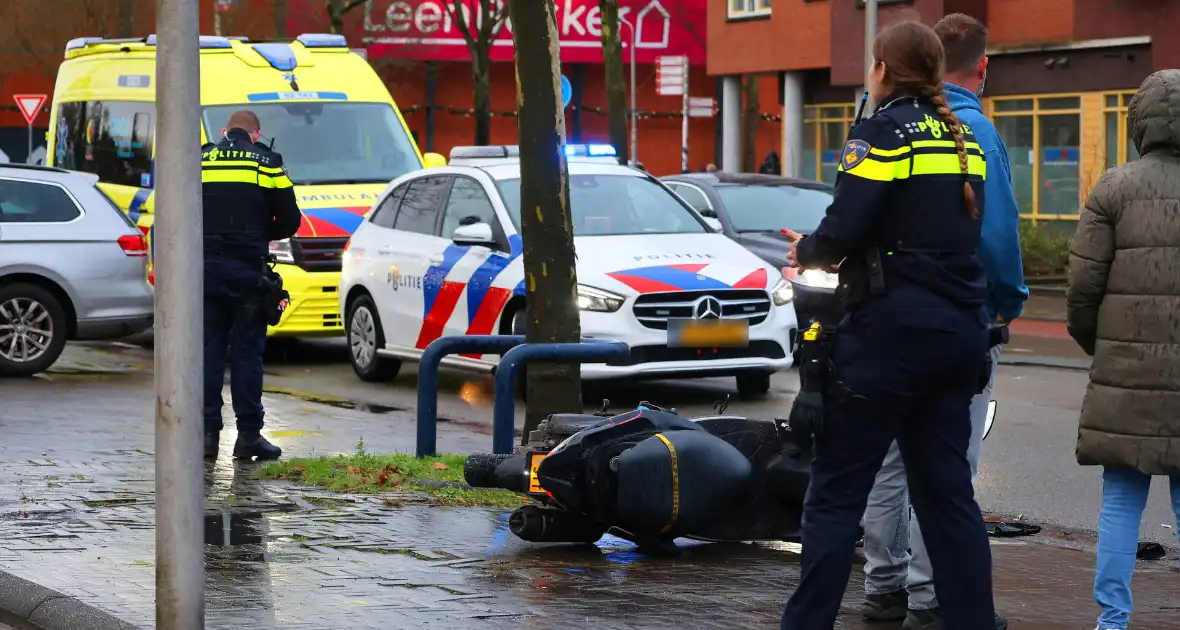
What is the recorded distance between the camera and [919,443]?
5.07 meters

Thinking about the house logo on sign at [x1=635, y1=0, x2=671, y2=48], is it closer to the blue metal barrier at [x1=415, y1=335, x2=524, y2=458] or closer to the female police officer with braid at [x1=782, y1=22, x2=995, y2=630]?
the blue metal barrier at [x1=415, y1=335, x2=524, y2=458]

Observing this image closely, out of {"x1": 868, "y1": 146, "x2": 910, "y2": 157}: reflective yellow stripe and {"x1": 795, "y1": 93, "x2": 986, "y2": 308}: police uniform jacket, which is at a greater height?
{"x1": 868, "y1": 146, "x2": 910, "y2": 157}: reflective yellow stripe

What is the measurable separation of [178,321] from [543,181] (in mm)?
3603

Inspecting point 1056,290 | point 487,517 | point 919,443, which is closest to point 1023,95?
point 1056,290

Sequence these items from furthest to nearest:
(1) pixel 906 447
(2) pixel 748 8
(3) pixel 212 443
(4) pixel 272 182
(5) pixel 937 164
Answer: (2) pixel 748 8, (4) pixel 272 182, (3) pixel 212 443, (1) pixel 906 447, (5) pixel 937 164

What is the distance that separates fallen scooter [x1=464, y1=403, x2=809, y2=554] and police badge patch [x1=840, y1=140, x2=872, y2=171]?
5.98 ft

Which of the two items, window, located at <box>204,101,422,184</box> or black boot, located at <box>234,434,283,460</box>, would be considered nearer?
black boot, located at <box>234,434,283,460</box>

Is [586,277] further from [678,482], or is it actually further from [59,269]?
[678,482]

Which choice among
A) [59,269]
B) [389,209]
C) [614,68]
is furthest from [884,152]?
[614,68]

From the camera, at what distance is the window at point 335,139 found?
52.3 feet

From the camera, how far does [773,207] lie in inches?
655

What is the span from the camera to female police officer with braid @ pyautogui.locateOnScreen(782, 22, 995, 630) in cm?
489

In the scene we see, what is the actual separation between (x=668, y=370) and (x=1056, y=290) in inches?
502

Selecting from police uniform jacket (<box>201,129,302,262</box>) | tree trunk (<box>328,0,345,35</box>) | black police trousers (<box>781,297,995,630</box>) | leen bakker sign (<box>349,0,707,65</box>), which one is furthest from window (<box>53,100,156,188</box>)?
leen bakker sign (<box>349,0,707,65</box>)
